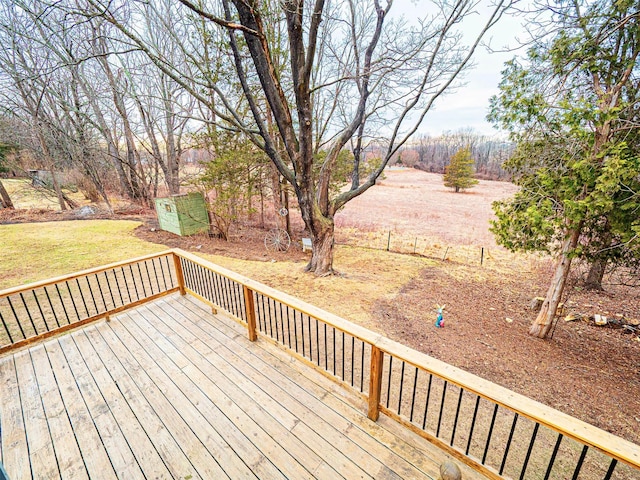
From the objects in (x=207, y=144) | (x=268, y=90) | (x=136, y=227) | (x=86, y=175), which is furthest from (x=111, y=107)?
(x=268, y=90)

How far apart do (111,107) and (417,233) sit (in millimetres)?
14089

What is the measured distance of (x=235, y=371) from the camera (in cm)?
295

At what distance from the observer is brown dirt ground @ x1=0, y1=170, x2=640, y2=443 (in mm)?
3434

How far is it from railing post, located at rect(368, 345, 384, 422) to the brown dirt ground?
2180mm

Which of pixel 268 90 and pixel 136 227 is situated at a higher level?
pixel 268 90

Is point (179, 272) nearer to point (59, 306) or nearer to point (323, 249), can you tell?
point (59, 306)

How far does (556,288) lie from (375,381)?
156 inches

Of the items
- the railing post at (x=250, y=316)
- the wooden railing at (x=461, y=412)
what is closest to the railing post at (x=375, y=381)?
the wooden railing at (x=461, y=412)

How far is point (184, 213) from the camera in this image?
980 centimetres

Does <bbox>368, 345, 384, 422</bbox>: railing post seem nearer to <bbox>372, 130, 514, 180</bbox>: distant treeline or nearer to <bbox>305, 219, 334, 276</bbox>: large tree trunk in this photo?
<bbox>305, 219, 334, 276</bbox>: large tree trunk

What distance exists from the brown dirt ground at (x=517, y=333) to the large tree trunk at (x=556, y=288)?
0.69ft

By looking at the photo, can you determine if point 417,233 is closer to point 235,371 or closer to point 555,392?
point 555,392

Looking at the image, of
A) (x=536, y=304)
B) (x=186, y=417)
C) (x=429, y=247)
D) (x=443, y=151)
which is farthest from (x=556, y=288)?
(x=443, y=151)

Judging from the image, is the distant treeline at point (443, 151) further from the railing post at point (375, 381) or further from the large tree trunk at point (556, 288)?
the railing post at point (375, 381)
